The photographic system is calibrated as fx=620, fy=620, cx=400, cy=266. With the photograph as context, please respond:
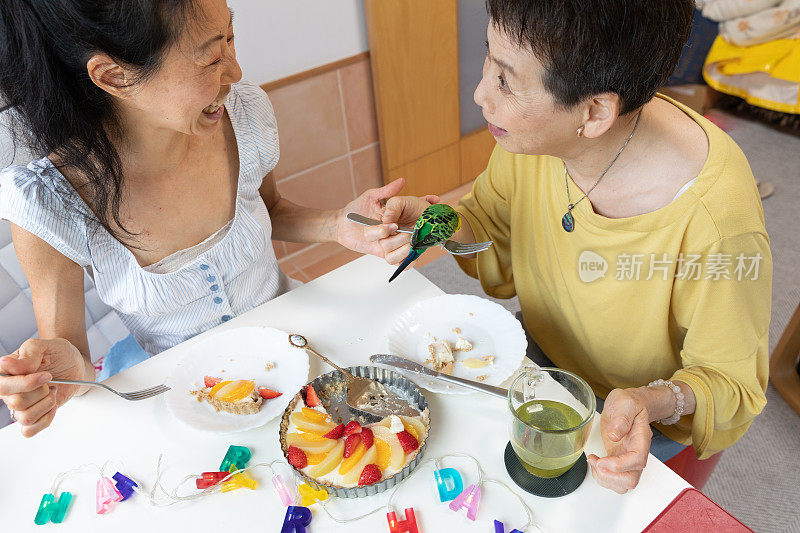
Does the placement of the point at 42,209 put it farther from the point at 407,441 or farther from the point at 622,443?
the point at 622,443

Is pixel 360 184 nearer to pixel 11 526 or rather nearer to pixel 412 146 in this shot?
pixel 412 146

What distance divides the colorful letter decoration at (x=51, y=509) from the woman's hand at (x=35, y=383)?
0.39 ft

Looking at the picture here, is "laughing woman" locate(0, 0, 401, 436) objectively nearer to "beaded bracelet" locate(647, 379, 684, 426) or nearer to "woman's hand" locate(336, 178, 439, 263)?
"woman's hand" locate(336, 178, 439, 263)

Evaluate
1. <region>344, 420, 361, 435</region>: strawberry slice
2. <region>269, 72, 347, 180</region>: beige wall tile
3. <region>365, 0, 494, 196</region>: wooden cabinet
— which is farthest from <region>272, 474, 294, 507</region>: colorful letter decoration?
<region>365, 0, 494, 196</region>: wooden cabinet

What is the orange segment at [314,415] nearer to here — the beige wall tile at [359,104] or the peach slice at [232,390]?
the peach slice at [232,390]

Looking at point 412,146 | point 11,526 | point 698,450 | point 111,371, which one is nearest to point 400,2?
point 412,146

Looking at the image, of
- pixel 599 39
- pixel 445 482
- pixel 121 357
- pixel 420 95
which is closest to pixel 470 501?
pixel 445 482

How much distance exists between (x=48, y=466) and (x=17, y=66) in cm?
64

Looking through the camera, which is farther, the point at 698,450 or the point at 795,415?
the point at 795,415

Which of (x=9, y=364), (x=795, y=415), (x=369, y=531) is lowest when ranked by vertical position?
(x=795, y=415)

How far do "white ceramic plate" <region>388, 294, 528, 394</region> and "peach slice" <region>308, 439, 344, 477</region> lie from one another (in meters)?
0.18

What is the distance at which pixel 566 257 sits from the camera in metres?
1.25

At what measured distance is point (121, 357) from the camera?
1.47 metres

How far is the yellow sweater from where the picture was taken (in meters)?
1.03
